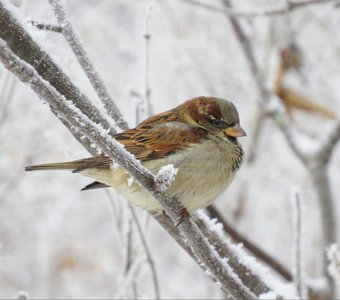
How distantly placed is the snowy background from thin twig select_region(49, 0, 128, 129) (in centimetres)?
257

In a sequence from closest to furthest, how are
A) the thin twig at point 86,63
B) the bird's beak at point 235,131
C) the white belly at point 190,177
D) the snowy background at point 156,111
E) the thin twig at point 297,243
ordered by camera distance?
the thin twig at point 86,63, the thin twig at point 297,243, the white belly at point 190,177, the bird's beak at point 235,131, the snowy background at point 156,111

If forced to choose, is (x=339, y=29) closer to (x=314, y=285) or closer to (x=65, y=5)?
(x=314, y=285)

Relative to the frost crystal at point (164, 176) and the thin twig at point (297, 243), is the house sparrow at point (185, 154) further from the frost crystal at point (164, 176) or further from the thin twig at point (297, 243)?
the frost crystal at point (164, 176)

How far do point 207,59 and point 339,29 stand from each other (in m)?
1.20

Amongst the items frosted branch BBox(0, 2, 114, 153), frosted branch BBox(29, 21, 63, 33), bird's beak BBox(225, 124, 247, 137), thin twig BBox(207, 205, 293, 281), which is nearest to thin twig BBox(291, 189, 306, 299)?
bird's beak BBox(225, 124, 247, 137)

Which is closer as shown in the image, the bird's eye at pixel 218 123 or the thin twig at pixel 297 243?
the thin twig at pixel 297 243

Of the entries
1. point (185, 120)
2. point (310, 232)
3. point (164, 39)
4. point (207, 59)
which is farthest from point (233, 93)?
point (185, 120)

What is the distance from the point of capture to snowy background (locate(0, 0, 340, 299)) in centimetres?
524

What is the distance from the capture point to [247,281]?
2.22 metres

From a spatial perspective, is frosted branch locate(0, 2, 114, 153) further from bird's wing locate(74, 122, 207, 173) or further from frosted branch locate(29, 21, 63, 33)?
bird's wing locate(74, 122, 207, 173)

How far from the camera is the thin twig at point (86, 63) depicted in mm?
1836

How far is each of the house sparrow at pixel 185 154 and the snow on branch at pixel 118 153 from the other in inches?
12.7

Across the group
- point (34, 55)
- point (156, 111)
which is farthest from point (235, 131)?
point (156, 111)

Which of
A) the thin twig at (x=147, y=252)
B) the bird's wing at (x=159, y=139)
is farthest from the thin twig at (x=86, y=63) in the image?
the thin twig at (x=147, y=252)
